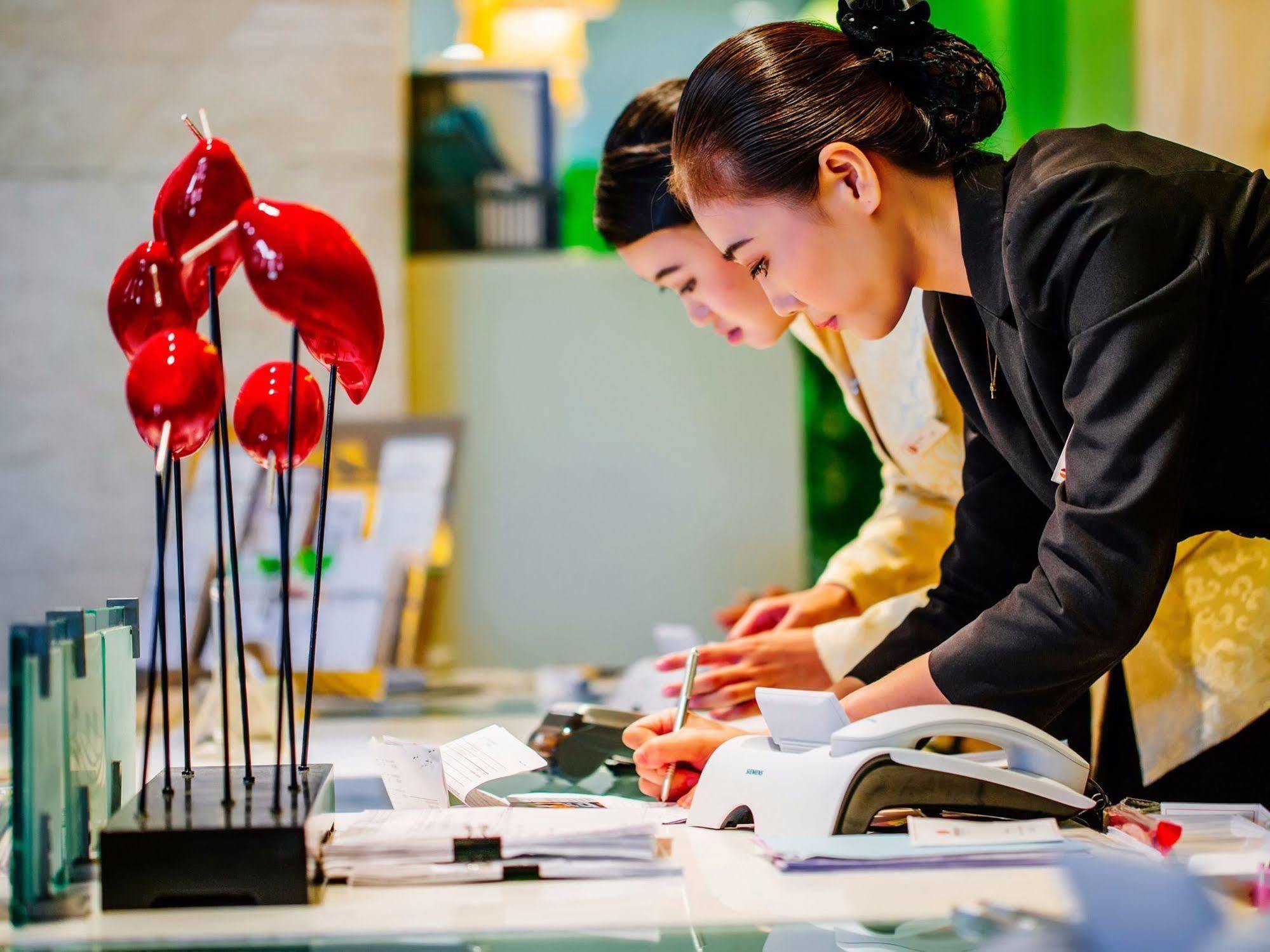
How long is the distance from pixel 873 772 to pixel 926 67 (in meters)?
0.65

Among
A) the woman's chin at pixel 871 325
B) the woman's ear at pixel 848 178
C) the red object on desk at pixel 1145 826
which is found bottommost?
the red object on desk at pixel 1145 826

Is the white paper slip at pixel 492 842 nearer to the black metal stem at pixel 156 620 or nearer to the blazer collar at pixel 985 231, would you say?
the black metal stem at pixel 156 620

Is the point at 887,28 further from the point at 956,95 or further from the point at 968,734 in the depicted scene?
the point at 968,734

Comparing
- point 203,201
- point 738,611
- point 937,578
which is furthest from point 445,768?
point 738,611

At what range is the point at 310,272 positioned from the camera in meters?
0.90

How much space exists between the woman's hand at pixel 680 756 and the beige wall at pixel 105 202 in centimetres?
209

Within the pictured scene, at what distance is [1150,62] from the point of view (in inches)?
117

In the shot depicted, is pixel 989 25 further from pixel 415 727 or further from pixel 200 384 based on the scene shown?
pixel 200 384

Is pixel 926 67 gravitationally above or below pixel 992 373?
above

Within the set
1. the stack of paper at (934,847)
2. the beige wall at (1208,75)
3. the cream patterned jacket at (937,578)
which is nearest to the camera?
the stack of paper at (934,847)

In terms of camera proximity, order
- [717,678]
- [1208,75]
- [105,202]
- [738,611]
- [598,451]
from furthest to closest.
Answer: [598,451], [105,202], [1208,75], [738,611], [717,678]

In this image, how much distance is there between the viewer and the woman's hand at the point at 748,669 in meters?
1.55

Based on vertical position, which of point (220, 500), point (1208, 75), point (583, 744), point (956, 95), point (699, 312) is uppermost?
point (1208, 75)

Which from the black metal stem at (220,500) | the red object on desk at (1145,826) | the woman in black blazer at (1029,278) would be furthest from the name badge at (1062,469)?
the black metal stem at (220,500)
